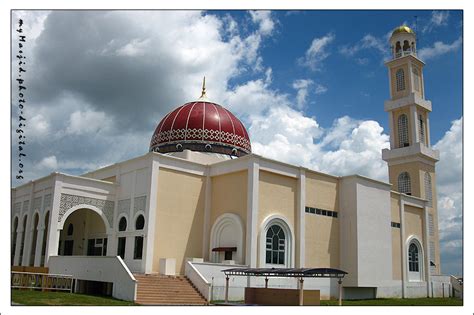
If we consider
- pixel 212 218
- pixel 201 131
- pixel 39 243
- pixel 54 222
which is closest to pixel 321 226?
pixel 212 218

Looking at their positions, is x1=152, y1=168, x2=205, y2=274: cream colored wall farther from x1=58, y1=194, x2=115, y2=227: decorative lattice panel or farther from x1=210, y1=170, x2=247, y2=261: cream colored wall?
x1=58, y1=194, x2=115, y2=227: decorative lattice panel

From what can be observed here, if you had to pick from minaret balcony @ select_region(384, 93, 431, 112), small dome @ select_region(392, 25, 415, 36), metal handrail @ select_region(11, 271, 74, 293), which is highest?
small dome @ select_region(392, 25, 415, 36)

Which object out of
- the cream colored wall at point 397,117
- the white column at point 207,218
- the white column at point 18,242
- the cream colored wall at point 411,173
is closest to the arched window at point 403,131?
the cream colored wall at point 397,117

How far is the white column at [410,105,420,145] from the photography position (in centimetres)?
3250

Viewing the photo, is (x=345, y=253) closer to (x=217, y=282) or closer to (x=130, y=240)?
(x=217, y=282)

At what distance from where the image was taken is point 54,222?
22344mm

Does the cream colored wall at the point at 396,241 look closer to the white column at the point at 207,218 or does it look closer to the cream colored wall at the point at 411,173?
the cream colored wall at the point at 411,173

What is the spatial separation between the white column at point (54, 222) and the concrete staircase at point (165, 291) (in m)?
5.17

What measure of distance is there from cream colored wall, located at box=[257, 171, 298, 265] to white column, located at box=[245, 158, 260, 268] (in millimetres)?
435

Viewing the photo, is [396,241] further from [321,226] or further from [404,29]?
[404,29]

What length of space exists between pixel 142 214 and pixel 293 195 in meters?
7.23

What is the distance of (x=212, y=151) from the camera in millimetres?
27406

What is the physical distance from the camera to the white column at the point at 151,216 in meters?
21.3

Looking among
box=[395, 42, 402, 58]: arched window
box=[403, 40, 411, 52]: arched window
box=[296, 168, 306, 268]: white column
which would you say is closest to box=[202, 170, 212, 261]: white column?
box=[296, 168, 306, 268]: white column
